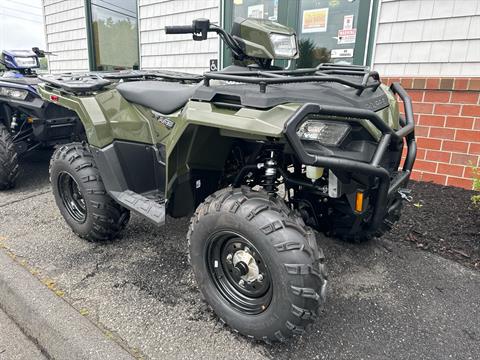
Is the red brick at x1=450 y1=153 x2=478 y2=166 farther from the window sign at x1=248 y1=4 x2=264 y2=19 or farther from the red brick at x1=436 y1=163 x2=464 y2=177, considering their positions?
the window sign at x1=248 y1=4 x2=264 y2=19

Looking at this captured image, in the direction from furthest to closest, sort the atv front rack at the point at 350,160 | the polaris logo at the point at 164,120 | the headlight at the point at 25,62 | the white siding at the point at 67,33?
the white siding at the point at 67,33
the headlight at the point at 25,62
the polaris logo at the point at 164,120
the atv front rack at the point at 350,160

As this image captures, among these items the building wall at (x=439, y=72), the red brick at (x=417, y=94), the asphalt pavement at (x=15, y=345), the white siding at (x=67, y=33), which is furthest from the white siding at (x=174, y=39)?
the asphalt pavement at (x=15, y=345)

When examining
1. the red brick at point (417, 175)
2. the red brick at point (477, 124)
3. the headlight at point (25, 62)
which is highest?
the headlight at point (25, 62)

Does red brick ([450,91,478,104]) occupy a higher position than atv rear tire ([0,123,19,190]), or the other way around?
red brick ([450,91,478,104])

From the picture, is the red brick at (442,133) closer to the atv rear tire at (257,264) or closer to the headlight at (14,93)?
the atv rear tire at (257,264)

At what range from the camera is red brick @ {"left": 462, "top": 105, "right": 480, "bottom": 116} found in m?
3.92

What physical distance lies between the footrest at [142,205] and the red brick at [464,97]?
348 centimetres

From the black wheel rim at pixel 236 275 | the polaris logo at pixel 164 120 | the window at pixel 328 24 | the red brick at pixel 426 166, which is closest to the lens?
the black wheel rim at pixel 236 275

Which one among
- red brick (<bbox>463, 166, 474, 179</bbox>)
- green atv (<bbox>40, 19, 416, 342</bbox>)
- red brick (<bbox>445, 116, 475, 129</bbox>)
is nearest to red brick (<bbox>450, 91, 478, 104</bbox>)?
red brick (<bbox>445, 116, 475, 129</bbox>)

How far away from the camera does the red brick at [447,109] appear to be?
4.05 meters

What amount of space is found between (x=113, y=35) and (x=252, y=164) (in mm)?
7775

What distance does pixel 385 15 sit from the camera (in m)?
4.44

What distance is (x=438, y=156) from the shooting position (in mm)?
4293

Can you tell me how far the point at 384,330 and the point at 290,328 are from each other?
709 millimetres
